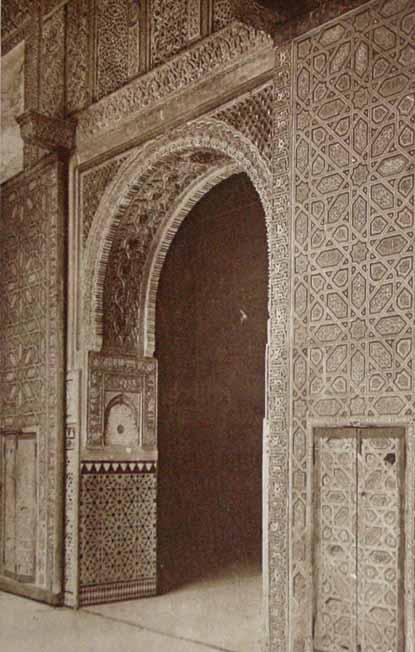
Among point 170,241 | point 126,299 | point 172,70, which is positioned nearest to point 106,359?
point 126,299

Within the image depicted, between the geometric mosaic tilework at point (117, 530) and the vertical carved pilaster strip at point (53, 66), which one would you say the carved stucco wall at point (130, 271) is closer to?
the geometric mosaic tilework at point (117, 530)

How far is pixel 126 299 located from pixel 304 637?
10.0 feet

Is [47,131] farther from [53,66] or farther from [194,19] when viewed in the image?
[194,19]

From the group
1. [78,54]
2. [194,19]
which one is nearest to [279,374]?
[194,19]

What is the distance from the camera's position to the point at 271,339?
4.18m

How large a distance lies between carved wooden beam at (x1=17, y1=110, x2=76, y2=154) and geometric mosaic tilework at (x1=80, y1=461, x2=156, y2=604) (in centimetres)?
238

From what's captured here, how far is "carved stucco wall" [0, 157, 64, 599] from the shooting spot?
Answer: 20.0ft

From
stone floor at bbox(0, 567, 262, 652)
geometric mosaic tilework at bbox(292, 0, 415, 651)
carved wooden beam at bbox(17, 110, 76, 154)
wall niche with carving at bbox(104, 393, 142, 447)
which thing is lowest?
stone floor at bbox(0, 567, 262, 652)

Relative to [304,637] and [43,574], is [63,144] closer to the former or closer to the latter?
[43,574]

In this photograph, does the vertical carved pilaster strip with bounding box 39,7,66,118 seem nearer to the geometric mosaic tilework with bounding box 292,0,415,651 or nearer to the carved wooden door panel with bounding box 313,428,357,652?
the geometric mosaic tilework with bounding box 292,0,415,651

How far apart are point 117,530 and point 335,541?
8.63ft

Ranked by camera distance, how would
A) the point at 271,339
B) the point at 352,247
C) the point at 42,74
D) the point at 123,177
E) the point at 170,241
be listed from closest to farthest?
the point at 352,247 < the point at 271,339 < the point at 123,177 < the point at 170,241 < the point at 42,74

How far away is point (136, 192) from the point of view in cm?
575

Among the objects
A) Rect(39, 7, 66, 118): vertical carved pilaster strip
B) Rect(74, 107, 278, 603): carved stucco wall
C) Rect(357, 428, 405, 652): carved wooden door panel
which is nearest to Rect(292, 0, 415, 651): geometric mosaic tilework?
Rect(357, 428, 405, 652): carved wooden door panel
